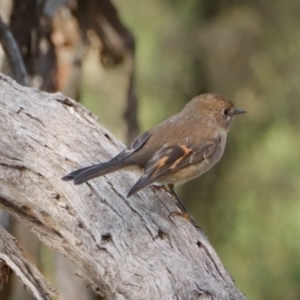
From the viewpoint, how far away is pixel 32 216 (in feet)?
12.0

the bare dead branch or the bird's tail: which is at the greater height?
the bare dead branch

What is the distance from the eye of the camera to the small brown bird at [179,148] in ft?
12.1

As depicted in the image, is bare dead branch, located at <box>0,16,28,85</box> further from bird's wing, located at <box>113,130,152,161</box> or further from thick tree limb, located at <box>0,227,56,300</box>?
thick tree limb, located at <box>0,227,56,300</box>

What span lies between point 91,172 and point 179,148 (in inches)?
30.3

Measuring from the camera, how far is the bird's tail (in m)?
3.44

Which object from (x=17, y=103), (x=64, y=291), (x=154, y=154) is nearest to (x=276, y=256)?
(x=64, y=291)

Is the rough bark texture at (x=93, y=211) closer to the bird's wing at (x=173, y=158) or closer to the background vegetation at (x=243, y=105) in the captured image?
the bird's wing at (x=173, y=158)

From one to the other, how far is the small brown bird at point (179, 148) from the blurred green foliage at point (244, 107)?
1675 millimetres

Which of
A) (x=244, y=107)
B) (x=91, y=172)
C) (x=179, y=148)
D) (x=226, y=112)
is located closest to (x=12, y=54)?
(x=226, y=112)

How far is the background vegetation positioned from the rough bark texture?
2.17 m

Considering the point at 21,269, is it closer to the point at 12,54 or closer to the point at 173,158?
the point at 173,158

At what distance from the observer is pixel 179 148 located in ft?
13.5

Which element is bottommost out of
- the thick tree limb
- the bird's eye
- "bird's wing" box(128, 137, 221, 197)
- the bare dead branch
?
the thick tree limb

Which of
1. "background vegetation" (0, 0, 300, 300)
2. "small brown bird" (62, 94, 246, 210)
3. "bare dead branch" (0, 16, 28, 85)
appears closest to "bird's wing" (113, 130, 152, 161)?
"small brown bird" (62, 94, 246, 210)
